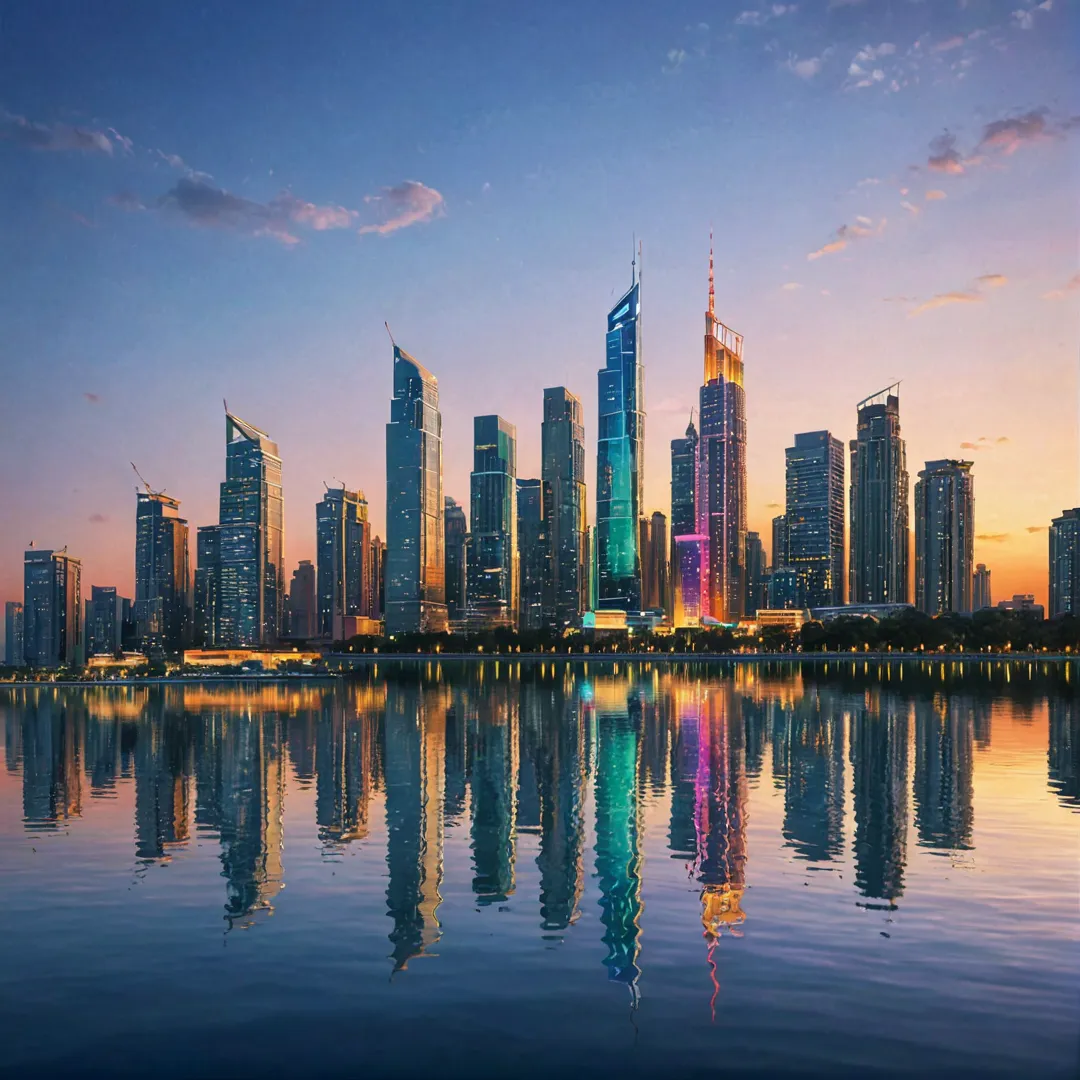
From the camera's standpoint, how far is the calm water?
18438mm

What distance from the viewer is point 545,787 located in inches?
1918

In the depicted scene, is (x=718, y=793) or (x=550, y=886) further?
(x=718, y=793)

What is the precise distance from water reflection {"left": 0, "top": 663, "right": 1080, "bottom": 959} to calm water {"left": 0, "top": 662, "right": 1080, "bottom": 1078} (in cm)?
23

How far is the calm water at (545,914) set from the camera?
18.4 m

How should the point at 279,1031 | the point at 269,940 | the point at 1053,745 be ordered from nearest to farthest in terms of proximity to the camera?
the point at 279,1031
the point at 269,940
the point at 1053,745

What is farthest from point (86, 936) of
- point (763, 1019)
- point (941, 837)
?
point (941, 837)

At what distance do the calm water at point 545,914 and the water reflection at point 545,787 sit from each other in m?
0.23

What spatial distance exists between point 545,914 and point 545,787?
2201cm

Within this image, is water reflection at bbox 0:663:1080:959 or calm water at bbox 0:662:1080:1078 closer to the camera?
calm water at bbox 0:662:1080:1078

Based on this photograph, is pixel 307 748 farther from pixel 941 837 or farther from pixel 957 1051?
pixel 957 1051

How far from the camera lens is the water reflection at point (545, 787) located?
96.6 feet

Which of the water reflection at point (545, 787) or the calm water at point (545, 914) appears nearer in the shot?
the calm water at point (545, 914)

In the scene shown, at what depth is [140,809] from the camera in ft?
147

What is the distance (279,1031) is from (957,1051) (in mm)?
12206
